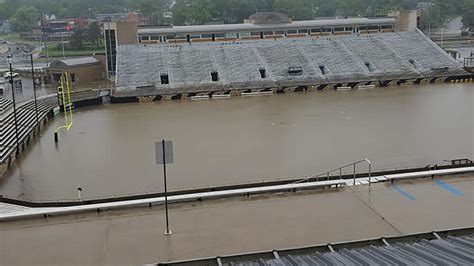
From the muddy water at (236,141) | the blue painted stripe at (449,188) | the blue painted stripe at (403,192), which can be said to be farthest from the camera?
the muddy water at (236,141)

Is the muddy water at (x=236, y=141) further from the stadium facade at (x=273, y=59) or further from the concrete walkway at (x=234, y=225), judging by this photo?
the concrete walkway at (x=234, y=225)

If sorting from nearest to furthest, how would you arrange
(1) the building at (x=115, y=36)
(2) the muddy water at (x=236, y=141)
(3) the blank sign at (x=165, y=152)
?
(3) the blank sign at (x=165, y=152) → (2) the muddy water at (x=236, y=141) → (1) the building at (x=115, y=36)

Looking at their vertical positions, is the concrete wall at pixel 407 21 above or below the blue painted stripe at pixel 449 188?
above

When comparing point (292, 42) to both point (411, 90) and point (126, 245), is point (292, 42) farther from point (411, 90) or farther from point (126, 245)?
point (126, 245)

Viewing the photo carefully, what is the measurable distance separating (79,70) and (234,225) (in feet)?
82.2

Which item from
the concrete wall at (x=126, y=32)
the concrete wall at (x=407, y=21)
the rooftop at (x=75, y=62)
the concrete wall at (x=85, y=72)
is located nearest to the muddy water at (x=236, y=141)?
the concrete wall at (x=85, y=72)

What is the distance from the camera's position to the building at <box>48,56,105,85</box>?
29828mm

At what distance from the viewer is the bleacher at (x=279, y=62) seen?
1072 inches

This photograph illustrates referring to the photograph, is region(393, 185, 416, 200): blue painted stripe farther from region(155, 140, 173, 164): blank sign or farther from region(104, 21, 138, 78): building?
region(104, 21, 138, 78): building

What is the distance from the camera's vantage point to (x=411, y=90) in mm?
25375

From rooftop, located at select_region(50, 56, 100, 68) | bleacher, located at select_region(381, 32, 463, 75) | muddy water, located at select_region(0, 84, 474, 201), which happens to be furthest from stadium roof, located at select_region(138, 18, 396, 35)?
muddy water, located at select_region(0, 84, 474, 201)

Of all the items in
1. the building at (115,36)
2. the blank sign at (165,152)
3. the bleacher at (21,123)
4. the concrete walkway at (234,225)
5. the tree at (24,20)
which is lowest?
the bleacher at (21,123)

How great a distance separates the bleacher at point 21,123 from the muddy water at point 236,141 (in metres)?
0.53

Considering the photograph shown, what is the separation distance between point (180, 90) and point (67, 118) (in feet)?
21.8
